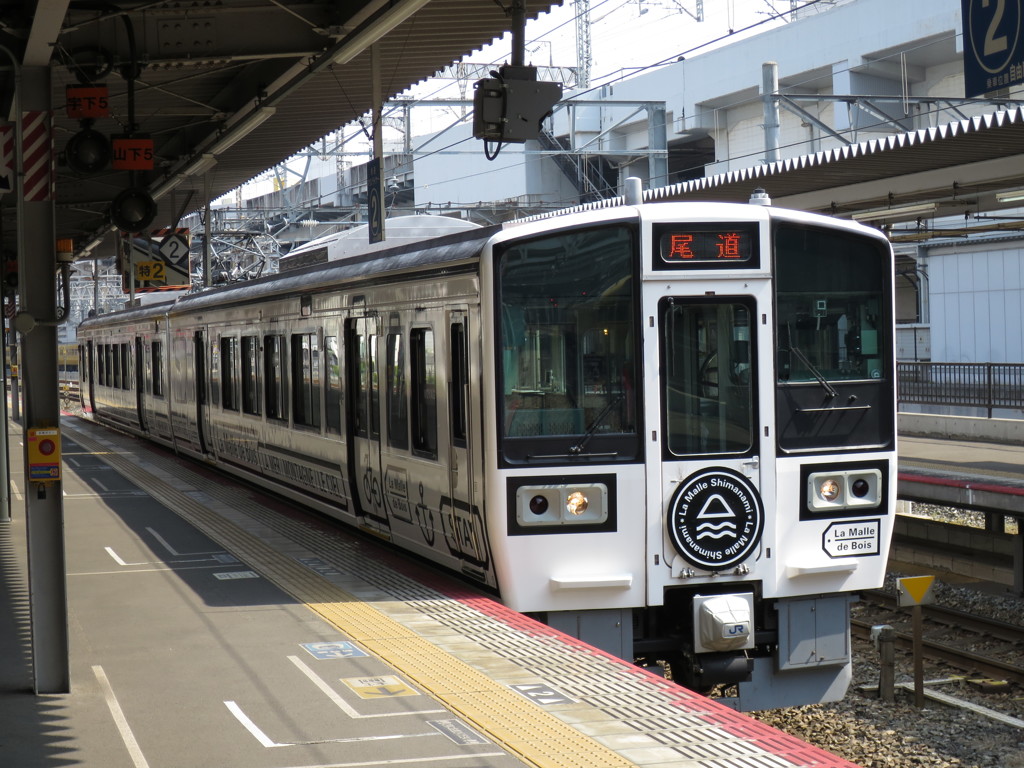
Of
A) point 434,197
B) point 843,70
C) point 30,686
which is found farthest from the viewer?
point 434,197

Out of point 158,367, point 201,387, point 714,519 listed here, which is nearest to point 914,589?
point 714,519

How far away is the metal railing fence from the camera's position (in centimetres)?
1978

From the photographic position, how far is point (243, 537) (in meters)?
Answer: 11.0

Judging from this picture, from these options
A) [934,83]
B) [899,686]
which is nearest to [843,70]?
[934,83]

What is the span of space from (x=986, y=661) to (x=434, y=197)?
38899 millimetres

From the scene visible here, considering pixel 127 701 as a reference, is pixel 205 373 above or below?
above

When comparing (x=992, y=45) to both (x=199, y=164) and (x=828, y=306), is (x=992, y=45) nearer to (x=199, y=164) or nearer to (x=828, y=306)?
(x=828, y=306)

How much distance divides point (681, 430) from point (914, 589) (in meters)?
3.50

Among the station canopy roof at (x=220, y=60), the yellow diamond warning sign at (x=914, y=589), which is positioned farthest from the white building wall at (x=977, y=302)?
the yellow diamond warning sign at (x=914, y=589)

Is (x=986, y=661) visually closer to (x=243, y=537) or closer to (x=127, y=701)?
(x=243, y=537)

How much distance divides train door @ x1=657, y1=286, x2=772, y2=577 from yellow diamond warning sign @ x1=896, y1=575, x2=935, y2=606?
2.95 metres

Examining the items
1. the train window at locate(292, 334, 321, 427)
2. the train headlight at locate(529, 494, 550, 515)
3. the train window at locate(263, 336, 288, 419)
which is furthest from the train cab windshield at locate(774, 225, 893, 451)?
the train window at locate(263, 336, 288, 419)

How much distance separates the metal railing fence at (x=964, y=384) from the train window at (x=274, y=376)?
38.1 ft

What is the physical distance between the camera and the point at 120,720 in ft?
18.9
